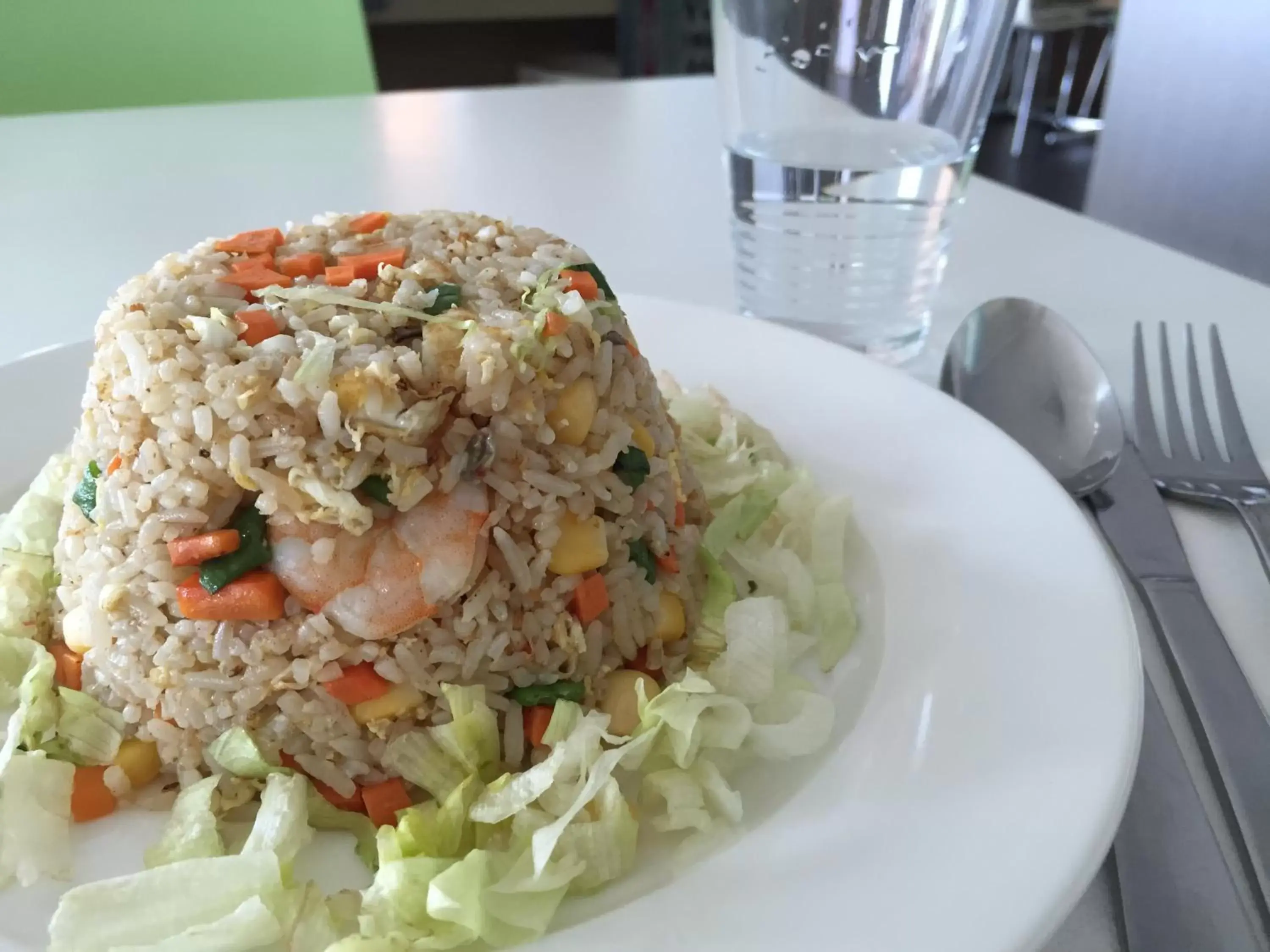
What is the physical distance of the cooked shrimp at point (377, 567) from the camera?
102cm

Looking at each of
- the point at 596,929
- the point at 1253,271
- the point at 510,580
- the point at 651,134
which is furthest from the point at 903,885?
the point at 1253,271

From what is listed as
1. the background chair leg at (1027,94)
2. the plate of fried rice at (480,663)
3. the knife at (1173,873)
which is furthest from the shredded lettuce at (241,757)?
the background chair leg at (1027,94)

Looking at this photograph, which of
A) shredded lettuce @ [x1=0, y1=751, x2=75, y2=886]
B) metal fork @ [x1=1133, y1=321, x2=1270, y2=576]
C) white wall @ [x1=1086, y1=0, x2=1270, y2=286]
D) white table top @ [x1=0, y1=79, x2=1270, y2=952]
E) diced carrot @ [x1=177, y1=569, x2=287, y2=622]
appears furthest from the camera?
white wall @ [x1=1086, y1=0, x2=1270, y2=286]

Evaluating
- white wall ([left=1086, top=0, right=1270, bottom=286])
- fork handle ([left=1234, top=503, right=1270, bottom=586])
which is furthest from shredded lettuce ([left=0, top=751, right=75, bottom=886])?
white wall ([left=1086, top=0, right=1270, bottom=286])

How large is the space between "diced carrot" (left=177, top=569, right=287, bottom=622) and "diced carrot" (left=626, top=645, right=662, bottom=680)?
1.29 ft

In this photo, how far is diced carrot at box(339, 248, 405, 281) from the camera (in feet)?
3.88

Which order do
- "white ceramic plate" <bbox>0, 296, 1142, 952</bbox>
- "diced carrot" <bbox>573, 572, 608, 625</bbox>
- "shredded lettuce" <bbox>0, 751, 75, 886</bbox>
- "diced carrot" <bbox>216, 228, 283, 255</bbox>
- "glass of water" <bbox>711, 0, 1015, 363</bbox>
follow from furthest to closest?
"glass of water" <bbox>711, 0, 1015, 363</bbox>, "diced carrot" <bbox>216, 228, 283, 255</bbox>, "diced carrot" <bbox>573, 572, 608, 625</bbox>, "shredded lettuce" <bbox>0, 751, 75, 886</bbox>, "white ceramic plate" <bbox>0, 296, 1142, 952</bbox>

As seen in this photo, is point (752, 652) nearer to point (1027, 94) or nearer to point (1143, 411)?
point (1143, 411)

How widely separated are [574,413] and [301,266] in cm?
37

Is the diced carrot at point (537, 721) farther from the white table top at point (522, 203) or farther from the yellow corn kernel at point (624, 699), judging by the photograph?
the white table top at point (522, 203)

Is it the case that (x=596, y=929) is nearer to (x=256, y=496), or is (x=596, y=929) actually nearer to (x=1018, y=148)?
(x=256, y=496)

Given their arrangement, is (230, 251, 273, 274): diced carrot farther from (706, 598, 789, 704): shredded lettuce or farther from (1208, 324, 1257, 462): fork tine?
(1208, 324, 1257, 462): fork tine

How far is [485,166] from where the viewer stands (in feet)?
9.14

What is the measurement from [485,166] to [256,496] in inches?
77.1
